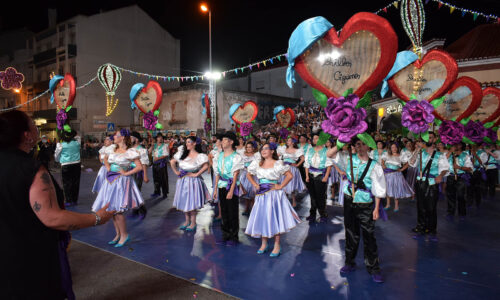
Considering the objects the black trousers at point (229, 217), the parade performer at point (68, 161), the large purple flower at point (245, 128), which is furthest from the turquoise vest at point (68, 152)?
the large purple flower at point (245, 128)

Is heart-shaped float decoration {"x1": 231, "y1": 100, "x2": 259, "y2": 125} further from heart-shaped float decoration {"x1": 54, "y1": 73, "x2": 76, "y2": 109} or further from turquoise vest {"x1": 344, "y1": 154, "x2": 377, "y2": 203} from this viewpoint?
turquoise vest {"x1": 344, "y1": 154, "x2": 377, "y2": 203}

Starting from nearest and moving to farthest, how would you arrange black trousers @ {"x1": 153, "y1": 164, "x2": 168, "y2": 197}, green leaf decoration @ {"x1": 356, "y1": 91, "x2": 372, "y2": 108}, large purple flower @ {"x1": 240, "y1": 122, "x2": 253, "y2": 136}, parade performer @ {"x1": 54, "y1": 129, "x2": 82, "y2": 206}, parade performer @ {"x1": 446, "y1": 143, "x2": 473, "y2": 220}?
green leaf decoration @ {"x1": 356, "y1": 91, "x2": 372, "y2": 108}, parade performer @ {"x1": 446, "y1": 143, "x2": 473, "y2": 220}, parade performer @ {"x1": 54, "y1": 129, "x2": 82, "y2": 206}, black trousers @ {"x1": 153, "y1": 164, "x2": 168, "y2": 197}, large purple flower @ {"x1": 240, "y1": 122, "x2": 253, "y2": 136}

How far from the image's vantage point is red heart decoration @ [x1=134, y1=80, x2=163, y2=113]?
9.90m

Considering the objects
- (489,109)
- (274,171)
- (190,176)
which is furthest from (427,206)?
(190,176)

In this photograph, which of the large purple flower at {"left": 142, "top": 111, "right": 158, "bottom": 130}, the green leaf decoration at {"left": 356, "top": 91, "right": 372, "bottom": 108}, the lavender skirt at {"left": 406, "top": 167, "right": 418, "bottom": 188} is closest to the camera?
the green leaf decoration at {"left": 356, "top": 91, "right": 372, "bottom": 108}

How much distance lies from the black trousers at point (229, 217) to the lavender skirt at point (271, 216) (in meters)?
0.67

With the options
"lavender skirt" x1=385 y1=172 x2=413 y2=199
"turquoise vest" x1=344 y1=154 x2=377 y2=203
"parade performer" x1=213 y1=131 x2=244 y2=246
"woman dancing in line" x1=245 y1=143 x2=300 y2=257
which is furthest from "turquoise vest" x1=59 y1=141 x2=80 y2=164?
"lavender skirt" x1=385 y1=172 x2=413 y2=199

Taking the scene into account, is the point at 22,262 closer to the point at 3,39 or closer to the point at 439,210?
the point at 439,210

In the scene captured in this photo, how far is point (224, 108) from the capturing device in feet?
83.3

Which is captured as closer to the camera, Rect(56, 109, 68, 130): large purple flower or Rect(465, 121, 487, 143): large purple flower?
Rect(465, 121, 487, 143): large purple flower

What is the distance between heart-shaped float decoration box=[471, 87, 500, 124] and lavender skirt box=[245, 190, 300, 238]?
21.7 ft

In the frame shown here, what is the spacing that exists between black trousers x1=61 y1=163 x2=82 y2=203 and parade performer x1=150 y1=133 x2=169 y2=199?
6.74 feet

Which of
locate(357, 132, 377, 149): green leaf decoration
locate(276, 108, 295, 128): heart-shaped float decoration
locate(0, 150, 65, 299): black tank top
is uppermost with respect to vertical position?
locate(276, 108, 295, 128): heart-shaped float decoration

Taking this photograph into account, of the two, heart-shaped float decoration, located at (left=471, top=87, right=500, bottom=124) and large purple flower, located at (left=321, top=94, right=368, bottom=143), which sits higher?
heart-shaped float decoration, located at (left=471, top=87, right=500, bottom=124)
